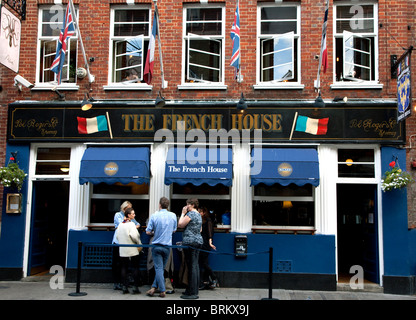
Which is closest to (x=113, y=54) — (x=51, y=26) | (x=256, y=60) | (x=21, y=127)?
(x=51, y=26)

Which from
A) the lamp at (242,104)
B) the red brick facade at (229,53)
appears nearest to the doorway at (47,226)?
the red brick facade at (229,53)

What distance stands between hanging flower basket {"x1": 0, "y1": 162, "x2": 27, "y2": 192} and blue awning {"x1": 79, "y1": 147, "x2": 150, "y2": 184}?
1550 mm

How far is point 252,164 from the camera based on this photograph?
1038 centimetres

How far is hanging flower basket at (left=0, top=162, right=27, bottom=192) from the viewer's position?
1060 cm

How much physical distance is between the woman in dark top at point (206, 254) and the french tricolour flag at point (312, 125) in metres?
2.94

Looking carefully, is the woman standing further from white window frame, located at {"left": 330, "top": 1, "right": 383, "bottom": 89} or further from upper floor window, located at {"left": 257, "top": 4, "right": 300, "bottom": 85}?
white window frame, located at {"left": 330, "top": 1, "right": 383, "bottom": 89}

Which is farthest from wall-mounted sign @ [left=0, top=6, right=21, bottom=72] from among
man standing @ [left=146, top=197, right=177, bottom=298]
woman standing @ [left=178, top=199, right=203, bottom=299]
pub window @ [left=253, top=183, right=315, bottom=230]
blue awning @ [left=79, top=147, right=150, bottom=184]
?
pub window @ [left=253, top=183, right=315, bottom=230]

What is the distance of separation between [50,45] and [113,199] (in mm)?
4200

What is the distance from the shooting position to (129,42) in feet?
37.9

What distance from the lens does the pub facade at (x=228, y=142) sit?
34.0 ft

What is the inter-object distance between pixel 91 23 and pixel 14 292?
6434 millimetres

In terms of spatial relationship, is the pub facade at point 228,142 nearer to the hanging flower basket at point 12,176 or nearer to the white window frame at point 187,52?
the white window frame at point 187,52

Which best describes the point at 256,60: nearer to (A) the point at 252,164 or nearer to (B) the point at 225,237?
(A) the point at 252,164

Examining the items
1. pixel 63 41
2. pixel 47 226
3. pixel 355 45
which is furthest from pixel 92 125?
pixel 355 45
